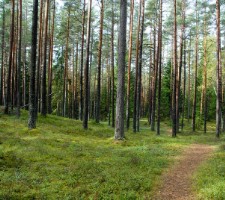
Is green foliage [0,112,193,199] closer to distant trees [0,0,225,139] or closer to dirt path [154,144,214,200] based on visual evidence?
dirt path [154,144,214,200]

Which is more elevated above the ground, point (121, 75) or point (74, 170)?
point (121, 75)

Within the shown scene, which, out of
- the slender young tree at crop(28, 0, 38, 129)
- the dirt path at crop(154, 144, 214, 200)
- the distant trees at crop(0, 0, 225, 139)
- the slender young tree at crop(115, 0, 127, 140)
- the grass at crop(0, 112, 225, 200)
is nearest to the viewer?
the grass at crop(0, 112, 225, 200)

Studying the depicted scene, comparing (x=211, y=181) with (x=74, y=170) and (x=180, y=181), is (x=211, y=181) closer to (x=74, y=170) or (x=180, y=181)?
(x=180, y=181)

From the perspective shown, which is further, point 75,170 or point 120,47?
point 120,47

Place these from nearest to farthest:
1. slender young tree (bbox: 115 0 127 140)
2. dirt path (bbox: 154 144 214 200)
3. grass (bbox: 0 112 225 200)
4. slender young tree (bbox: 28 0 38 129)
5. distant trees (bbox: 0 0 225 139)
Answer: grass (bbox: 0 112 225 200) < dirt path (bbox: 154 144 214 200) < slender young tree (bbox: 115 0 127 140) < slender young tree (bbox: 28 0 38 129) < distant trees (bbox: 0 0 225 139)

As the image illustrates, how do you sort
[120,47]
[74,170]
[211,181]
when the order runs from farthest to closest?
1. [120,47]
2. [74,170]
3. [211,181]

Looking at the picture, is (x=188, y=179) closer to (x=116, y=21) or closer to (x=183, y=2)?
(x=183, y=2)

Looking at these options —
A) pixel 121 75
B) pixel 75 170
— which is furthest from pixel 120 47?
pixel 75 170

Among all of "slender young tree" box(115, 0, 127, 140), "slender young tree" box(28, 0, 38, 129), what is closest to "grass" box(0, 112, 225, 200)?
"slender young tree" box(115, 0, 127, 140)

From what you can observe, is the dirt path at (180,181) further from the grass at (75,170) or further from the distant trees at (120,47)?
the distant trees at (120,47)

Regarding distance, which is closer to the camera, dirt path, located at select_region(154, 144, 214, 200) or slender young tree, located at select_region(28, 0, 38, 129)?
dirt path, located at select_region(154, 144, 214, 200)

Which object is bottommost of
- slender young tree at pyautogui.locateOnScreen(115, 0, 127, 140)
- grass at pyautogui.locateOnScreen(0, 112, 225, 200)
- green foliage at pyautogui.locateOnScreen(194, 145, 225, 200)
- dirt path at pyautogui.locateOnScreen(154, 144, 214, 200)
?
dirt path at pyautogui.locateOnScreen(154, 144, 214, 200)

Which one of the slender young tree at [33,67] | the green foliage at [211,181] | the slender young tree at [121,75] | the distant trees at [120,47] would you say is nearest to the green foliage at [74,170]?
the green foliage at [211,181]

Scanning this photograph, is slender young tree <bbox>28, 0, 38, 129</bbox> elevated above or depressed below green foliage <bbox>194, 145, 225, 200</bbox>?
above
